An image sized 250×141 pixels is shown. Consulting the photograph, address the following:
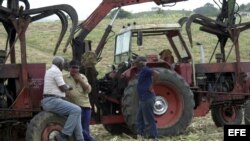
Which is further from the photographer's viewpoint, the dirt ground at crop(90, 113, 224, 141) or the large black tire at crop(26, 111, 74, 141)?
the dirt ground at crop(90, 113, 224, 141)

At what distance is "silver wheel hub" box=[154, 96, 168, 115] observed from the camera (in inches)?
487

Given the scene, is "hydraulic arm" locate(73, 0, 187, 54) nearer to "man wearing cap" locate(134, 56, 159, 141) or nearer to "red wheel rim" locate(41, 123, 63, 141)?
"man wearing cap" locate(134, 56, 159, 141)

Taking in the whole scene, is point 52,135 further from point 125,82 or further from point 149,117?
point 125,82

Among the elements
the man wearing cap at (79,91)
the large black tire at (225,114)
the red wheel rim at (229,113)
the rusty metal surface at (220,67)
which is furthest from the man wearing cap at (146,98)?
the red wheel rim at (229,113)

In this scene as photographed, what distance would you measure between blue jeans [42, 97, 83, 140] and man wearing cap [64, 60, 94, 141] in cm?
56

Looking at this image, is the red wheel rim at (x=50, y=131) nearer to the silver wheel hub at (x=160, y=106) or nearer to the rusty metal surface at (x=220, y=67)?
the silver wheel hub at (x=160, y=106)

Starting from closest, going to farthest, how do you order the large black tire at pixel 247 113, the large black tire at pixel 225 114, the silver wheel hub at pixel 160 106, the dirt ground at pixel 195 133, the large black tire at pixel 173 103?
the dirt ground at pixel 195 133 < the large black tire at pixel 173 103 < the silver wheel hub at pixel 160 106 < the large black tire at pixel 247 113 < the large black tire at pixel 225 114

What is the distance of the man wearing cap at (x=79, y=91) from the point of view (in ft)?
34.4

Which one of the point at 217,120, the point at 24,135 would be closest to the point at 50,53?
the point at 217,120

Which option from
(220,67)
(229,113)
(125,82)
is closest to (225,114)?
(229,113)

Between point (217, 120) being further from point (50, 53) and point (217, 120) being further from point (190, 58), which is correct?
point (50, 53)

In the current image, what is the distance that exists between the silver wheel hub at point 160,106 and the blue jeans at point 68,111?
2.77 meters

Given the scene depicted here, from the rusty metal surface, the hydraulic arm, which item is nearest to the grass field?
the rusty metal surface

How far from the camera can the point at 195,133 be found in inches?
493
